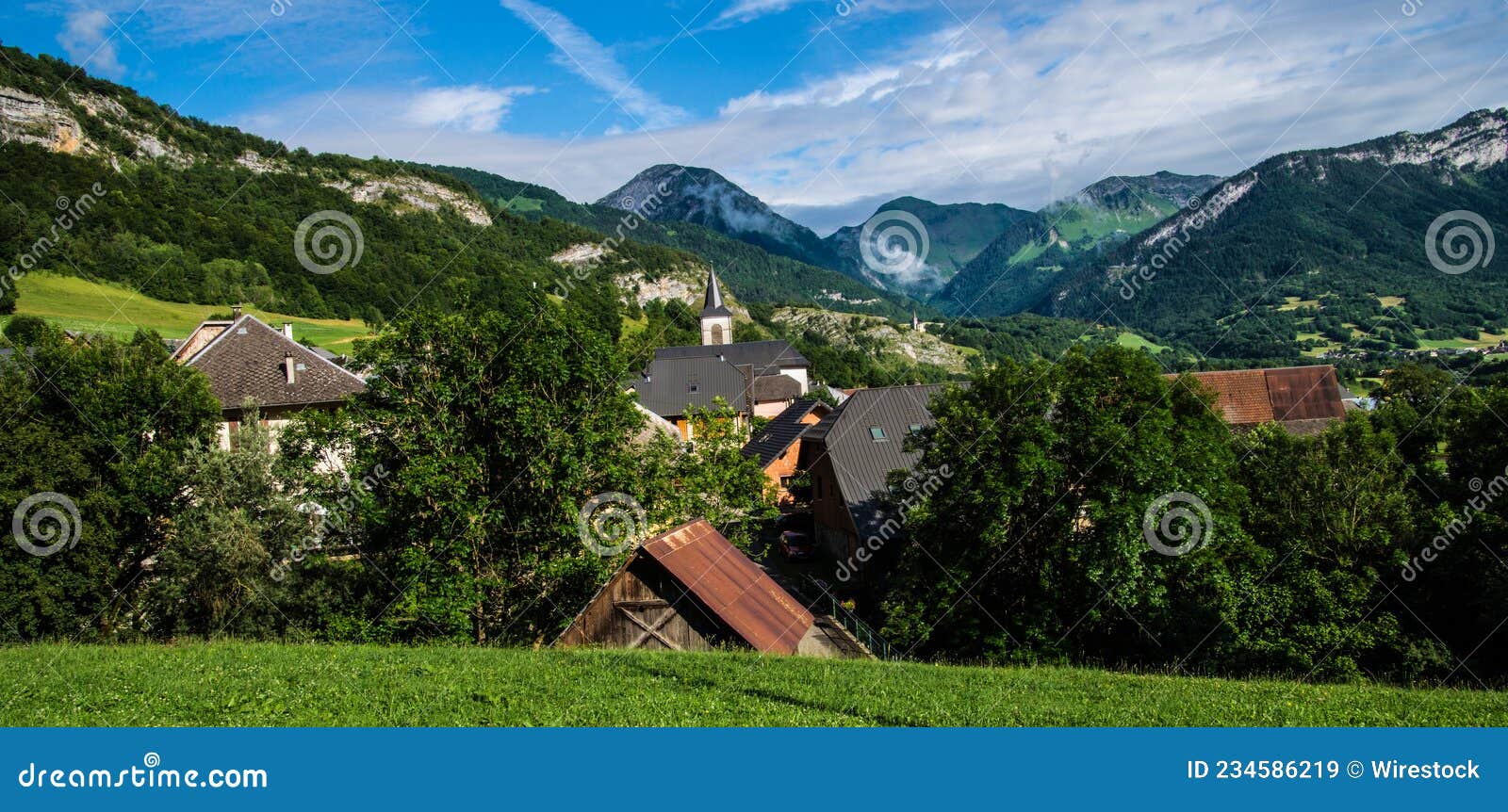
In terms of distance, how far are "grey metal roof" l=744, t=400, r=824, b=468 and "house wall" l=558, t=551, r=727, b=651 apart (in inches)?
1025

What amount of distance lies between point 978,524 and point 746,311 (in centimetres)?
16960

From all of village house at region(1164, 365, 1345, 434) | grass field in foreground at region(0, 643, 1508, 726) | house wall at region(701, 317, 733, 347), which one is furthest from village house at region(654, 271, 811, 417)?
grass field in foreground at region(0, 643, 1508, 726)

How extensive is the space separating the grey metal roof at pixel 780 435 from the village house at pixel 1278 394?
99.6ft

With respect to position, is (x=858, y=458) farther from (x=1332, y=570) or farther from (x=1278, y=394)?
(x=1278, y=394)

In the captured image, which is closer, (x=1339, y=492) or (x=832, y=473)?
(x=1339, y=492)

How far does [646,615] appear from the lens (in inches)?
627

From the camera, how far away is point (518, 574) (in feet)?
65.2

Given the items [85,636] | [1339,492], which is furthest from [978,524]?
[85,636]

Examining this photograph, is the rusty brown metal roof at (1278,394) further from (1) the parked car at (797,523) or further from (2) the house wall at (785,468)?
(1) the parked car at (797,523)

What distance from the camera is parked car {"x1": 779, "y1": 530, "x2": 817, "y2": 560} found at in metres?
36.7

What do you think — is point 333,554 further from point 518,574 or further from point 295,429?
point 518,574

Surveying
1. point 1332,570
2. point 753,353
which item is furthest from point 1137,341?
point 1332,570

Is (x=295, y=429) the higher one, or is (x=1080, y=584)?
(x=295, y=429)

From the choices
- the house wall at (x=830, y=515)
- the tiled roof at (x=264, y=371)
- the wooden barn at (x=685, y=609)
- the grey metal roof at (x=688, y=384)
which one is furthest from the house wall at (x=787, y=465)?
the grey metal roof at (x=688, y=384)
